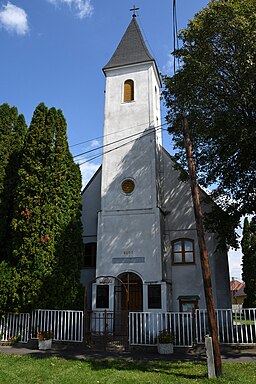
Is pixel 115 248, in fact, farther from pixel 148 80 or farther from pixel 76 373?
pixel 148 80

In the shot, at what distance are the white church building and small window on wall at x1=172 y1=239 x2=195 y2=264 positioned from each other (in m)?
0.06

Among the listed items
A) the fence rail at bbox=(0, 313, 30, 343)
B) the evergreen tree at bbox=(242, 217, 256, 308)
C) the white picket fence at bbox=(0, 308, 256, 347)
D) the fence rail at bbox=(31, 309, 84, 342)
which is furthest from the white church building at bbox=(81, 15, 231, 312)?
→ the evergreen tree at bbox=(242, 217, 256, 308)

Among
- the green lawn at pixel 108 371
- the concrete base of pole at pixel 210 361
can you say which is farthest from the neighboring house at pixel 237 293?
the concrete base of pole at pixel 210 361

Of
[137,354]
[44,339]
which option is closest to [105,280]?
[44,339]

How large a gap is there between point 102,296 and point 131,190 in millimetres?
6073

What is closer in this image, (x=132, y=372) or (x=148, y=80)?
(x=132, y=372)

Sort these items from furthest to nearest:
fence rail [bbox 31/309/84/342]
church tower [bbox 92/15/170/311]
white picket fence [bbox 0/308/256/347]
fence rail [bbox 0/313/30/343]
→ 1. church tower [bbox 92/15/170/311]
2. fence rail [bbox 0/313/30/343]
3. fence rail [bbox 31/309/84/342]
4. white picket fence [bbox 0/308/256/347]

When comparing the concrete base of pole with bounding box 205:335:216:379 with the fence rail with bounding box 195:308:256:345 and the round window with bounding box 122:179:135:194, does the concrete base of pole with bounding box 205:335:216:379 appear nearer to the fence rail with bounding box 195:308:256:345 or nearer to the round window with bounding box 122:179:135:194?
the fence rail with bounding box 195:308:256:345

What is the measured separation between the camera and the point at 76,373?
970 cm

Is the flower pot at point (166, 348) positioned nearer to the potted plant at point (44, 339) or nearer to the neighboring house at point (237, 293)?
the potted plant at point (44, 339)

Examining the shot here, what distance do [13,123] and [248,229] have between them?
18.0 metres

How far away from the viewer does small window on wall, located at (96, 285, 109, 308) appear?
1741cm

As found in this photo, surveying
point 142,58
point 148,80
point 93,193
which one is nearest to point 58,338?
point 93,193

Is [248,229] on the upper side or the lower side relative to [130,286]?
upper
